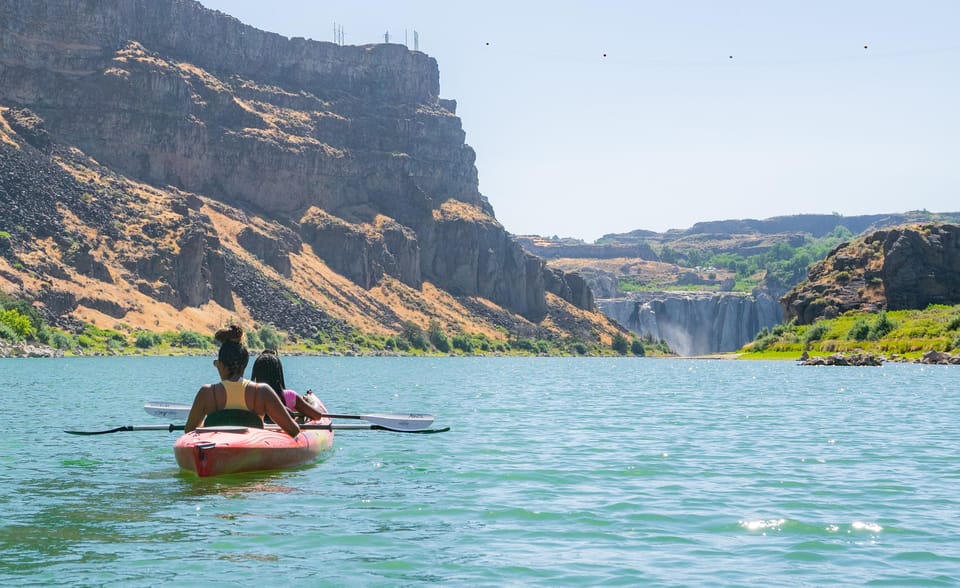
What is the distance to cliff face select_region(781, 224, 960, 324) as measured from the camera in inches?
6550

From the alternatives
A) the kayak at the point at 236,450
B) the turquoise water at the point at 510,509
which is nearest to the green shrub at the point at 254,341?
the turquoise water at the point at 510,509

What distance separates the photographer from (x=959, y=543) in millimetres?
17609

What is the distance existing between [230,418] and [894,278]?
158m

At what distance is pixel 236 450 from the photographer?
24.2 m

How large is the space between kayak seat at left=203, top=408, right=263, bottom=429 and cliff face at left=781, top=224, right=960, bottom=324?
509 ft

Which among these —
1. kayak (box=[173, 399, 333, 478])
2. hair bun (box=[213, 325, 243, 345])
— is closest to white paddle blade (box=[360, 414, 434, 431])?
kayak (box=[173, 399, 333, 478])

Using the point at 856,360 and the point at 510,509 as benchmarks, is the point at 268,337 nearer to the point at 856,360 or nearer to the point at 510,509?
the point at 856,360

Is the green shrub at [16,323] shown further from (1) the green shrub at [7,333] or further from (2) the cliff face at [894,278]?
(2) the cliff face at [894,278]

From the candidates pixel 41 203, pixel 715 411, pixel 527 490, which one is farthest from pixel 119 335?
pixel 527 490

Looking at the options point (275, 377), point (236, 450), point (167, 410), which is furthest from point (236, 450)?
point (167, 410)

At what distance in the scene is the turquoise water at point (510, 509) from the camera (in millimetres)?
15758

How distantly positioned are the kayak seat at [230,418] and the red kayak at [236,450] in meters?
0.18

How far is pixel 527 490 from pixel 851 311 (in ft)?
508

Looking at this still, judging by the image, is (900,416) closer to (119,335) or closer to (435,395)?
(435,395)
